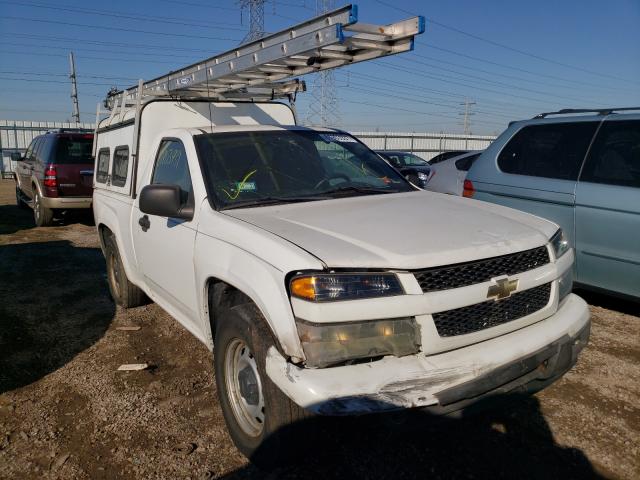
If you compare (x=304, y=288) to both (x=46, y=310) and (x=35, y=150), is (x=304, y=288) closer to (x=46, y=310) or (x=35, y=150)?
(x=46, y=310)

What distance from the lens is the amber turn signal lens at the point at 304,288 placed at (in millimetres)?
2123

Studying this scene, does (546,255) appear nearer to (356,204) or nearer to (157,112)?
(356,204)

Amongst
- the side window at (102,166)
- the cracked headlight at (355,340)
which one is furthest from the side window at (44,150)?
the cracked headlight at (355,340)

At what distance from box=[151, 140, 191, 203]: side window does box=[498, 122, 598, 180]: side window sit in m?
3.42

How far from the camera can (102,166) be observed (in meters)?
5.64

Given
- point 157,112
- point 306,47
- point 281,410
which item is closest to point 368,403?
point 281,410

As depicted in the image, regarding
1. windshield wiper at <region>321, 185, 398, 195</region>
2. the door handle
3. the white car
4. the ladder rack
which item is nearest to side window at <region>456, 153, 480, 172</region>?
the white car

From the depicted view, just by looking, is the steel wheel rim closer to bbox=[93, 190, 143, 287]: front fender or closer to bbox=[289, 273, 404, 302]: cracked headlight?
bbox=[289, 273, 404, 302]: cracked headlight

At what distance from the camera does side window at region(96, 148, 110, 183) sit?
5426 mm

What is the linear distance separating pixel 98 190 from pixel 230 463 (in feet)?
12.7

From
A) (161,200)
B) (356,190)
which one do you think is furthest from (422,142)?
(161,200)

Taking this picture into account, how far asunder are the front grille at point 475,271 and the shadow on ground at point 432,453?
58 cm

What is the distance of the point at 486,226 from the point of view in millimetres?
2664

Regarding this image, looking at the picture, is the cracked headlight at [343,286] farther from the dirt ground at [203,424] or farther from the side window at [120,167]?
the side window at [120,167]
